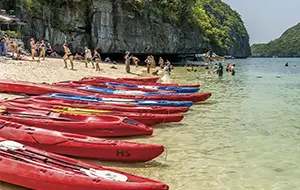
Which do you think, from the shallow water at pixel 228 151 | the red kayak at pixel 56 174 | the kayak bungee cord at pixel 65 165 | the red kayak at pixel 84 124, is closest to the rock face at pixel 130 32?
the shallow water at pixel 228 151

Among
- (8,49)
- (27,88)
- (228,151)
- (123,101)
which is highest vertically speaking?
(8,49)

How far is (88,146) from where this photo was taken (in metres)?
7.17

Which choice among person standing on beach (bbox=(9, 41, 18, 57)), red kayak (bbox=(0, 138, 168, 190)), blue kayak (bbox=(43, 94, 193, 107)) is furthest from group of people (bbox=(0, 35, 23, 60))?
red kayak (bbox=(0, 138, 168, 190))

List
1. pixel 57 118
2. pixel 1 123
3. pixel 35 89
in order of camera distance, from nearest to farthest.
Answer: pixel 1 123
pixel 57 118
pixel 35 89

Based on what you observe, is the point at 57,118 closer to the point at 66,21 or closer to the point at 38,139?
the point at 38,139

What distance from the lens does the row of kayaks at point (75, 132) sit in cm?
551

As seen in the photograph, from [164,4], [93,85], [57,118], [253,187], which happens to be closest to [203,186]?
[253,187]

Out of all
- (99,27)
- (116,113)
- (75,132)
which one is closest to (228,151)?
(116,113)

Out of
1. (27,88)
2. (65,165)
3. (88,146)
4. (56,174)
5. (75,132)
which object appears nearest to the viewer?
(56,174)

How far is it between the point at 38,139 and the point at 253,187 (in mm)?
4841

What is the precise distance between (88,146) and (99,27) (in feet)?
118

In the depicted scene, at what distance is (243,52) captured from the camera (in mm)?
152250

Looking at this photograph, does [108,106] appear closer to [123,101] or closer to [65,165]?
[123,101]

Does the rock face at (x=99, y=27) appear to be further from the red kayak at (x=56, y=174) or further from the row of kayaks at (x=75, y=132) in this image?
the red kayak at (x=56, y=174)
